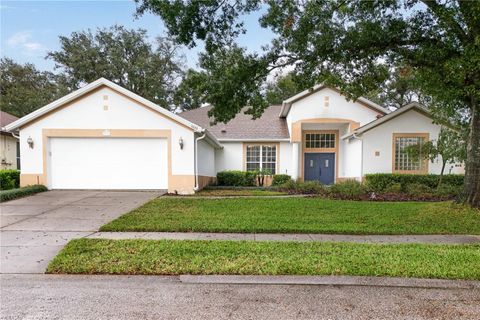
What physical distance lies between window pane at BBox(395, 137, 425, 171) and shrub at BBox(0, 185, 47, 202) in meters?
16.2

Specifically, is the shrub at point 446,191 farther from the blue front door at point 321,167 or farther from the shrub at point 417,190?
the blue front door at point 321,167

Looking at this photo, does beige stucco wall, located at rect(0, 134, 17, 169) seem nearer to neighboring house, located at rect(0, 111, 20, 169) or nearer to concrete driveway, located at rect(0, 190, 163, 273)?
neighboring house, located at rect(0, 111, 20, 169)

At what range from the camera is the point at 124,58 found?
31297 mm

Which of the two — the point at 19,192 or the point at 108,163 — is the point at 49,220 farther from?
the point at 108,163

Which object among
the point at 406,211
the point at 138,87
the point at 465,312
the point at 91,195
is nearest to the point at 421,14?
the point at 406,211

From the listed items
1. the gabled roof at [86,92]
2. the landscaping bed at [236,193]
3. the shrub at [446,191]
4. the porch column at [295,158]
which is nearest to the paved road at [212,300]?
the landscaping bed at [236,193]

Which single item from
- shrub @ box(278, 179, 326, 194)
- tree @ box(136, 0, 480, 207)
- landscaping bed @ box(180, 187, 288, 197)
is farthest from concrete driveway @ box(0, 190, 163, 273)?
shrub @ box(278, 179, 326, 194)

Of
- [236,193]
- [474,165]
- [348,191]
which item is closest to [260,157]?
[236,193]

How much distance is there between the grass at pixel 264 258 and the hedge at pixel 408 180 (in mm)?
8871

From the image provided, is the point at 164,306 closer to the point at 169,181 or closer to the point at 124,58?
the point at 169,181

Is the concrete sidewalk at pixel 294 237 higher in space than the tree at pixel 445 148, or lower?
lower

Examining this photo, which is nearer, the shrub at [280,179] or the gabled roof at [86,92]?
the gabled roof at [86,92]

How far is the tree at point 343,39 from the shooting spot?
793 centimetres

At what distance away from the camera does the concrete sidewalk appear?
Result: 611cm
